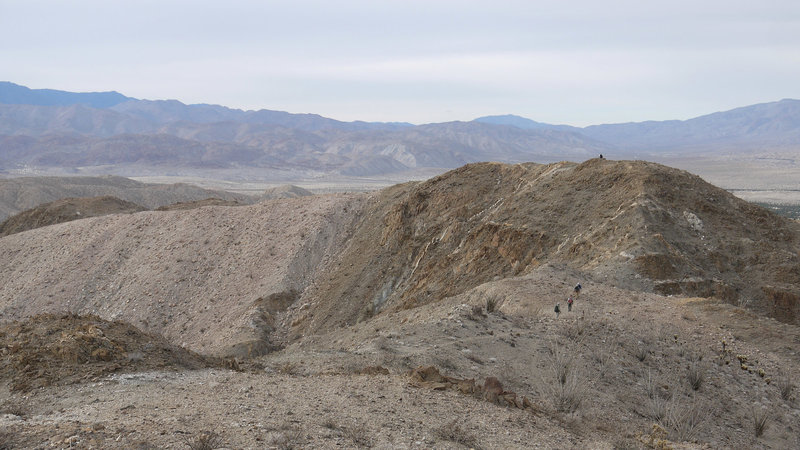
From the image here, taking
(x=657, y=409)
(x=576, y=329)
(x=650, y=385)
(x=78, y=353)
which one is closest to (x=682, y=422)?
(x=657, y=409)

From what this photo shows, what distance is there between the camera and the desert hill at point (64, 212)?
1625 inches

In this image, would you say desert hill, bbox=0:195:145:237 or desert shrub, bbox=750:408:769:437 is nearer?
desert shrub, bbox=750:408:769:437

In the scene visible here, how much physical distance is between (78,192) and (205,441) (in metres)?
83.2

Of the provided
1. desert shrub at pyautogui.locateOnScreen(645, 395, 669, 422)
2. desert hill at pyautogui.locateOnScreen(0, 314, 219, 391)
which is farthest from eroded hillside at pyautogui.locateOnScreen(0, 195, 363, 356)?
desert shrub at pyautogui.locateOnScreen(645, 395, 669, 422)

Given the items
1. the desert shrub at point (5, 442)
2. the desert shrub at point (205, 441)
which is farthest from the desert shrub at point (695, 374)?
the desert shrub at point (5, 442)

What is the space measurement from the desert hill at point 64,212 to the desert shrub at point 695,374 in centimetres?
3938

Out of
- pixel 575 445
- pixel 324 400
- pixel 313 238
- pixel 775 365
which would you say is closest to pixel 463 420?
pixel 575 445

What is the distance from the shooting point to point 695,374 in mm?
9719

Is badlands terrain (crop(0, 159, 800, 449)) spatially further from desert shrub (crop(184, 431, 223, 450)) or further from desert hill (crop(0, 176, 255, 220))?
desert hill (crop(0, 176, 255, 220))

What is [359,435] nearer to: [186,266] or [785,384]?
[785,384]

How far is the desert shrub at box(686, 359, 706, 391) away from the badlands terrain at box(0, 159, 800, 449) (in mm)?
37

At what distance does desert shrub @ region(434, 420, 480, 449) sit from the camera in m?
6.15

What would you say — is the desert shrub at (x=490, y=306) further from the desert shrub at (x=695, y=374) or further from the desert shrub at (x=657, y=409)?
the desert shrub at (x=657, y=409)

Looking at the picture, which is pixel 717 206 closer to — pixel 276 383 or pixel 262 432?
pixel 276 383
